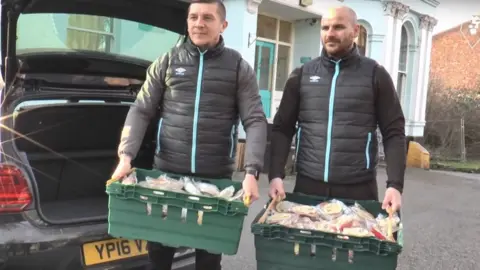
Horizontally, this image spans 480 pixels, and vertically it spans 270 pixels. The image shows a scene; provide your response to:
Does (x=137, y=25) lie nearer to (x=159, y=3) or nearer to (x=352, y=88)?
(x=159, y=3)

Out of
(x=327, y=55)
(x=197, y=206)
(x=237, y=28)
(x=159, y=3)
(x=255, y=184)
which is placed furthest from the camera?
(x=237, y=28)

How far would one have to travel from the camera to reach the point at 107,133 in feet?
14.1

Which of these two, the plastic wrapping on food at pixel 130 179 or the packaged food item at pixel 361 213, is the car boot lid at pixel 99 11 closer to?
the plastic wrapping on food at pixel 130 179

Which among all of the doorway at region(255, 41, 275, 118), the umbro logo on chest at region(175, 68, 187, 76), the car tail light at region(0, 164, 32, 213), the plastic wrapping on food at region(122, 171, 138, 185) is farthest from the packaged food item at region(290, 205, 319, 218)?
the doorway at region(255, 41, 275, 118)

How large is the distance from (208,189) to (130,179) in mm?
411

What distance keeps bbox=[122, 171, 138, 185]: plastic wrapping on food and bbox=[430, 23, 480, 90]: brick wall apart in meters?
23.6

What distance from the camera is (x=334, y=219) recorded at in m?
2.56

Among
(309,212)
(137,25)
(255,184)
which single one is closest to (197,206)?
(255,184)

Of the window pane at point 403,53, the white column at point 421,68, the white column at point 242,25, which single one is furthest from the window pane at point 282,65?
the white column at point 421,68

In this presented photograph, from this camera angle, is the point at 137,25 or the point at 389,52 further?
the point at 389,52

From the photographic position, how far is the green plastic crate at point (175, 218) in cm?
244

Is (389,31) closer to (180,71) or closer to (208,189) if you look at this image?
(180,71)

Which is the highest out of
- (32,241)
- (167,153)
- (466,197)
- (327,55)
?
(327,55)

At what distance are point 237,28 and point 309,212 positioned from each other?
29.4ft
